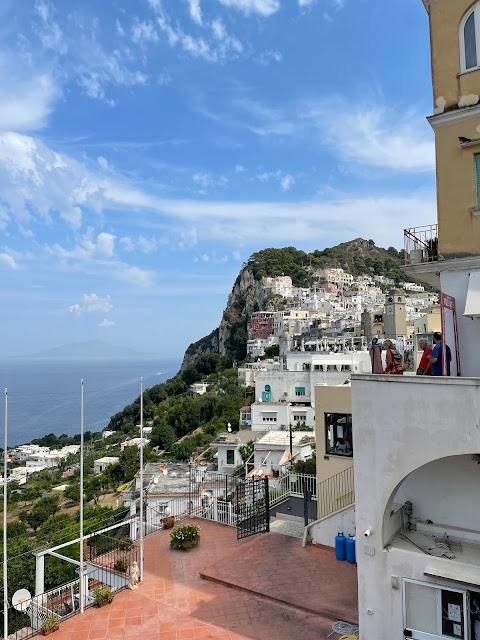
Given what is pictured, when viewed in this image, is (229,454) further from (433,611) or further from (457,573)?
(457,573)

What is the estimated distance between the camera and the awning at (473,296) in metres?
6.70

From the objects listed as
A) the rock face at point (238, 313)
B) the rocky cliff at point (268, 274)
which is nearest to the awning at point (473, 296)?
the rocky cliff at point (268, 274)

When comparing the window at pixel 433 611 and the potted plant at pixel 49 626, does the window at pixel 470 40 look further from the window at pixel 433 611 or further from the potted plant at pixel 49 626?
the potted plant at pixel 49 626

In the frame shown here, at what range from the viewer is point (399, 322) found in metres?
70.9

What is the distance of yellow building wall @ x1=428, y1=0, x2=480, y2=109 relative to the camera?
7496 mm

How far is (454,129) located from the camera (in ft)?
24.8

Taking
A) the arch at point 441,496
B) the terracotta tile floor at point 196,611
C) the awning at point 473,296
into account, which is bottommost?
the terracotta tile floor at point 196,611

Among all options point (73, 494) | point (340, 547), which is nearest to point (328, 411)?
point (340, 547)

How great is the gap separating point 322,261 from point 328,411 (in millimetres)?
117849

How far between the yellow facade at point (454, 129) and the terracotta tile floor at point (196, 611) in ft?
22.9

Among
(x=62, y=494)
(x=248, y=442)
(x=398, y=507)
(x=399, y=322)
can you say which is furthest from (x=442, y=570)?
(x=399, y=322)

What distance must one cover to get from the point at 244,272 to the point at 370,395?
114m

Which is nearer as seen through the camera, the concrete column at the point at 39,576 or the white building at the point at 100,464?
the concrete column at the point at 39,576

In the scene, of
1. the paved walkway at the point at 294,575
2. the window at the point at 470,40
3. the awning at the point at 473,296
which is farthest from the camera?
the paved walkway at the point at 294,575
